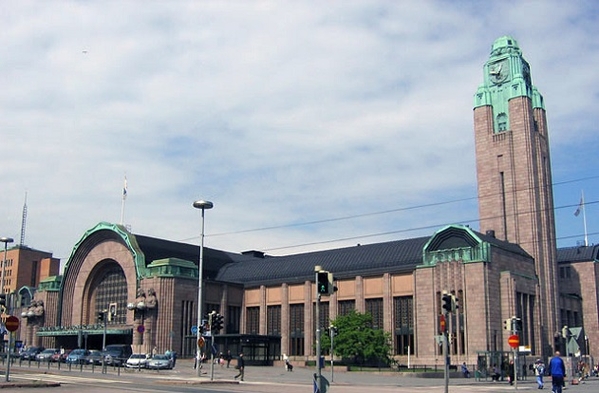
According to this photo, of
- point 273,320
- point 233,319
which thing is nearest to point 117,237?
point 233,319

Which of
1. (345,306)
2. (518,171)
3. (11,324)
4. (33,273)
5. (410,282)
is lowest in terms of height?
(11,324)

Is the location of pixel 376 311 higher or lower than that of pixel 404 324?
higher

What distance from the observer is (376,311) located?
7544 cm

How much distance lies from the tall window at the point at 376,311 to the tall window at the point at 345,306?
2.42 meters

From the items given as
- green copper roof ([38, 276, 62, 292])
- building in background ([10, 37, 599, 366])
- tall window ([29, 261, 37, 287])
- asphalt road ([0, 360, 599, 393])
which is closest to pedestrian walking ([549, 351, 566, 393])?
asphalt road ([0, 360, 599, 393])

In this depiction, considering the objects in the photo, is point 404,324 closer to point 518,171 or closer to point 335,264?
point 335,264

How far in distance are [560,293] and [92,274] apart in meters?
55.6

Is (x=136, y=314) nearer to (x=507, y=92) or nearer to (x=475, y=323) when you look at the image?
(x=475, y=323)

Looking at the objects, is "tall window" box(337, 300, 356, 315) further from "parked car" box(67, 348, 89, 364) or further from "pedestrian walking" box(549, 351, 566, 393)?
"pedestrian walking" box(549, 351, 566, 393)

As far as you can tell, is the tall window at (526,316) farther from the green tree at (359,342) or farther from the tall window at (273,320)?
the tall window at (273,320)

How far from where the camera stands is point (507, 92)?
3177 inches

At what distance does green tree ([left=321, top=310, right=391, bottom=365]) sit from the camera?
2534 inches

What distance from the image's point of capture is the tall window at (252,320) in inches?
3398

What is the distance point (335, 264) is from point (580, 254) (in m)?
30.8
